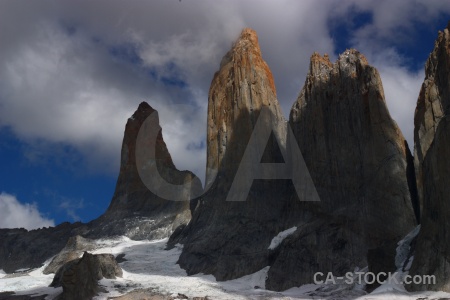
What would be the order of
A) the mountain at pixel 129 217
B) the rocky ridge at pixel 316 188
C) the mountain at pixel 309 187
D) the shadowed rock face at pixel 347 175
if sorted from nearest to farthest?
1. the rocky ridge at pixel 316 188
2. the shadowed rock face at pixel 347 175
3. the mountain at pixel 309 187
4. the mountain at pixel 129 217

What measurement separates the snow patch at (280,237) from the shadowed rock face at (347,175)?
5.67 feet

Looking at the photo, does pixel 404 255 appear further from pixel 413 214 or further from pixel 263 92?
pixel 263 92

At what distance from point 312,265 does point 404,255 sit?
1127cm

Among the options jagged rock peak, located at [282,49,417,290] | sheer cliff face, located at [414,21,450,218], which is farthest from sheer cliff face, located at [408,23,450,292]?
sheer cliff face, located at [414,21,450,218]

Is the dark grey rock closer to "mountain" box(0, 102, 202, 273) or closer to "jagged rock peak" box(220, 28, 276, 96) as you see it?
"mountain" box(0, 102, 202, 273)

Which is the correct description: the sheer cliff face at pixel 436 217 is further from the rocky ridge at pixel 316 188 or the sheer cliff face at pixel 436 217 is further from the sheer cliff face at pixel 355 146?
the sheer cliff face at pixel 355 146

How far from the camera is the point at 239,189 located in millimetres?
60844

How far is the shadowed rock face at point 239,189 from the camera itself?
54000mm

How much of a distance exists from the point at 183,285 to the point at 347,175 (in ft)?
55.2

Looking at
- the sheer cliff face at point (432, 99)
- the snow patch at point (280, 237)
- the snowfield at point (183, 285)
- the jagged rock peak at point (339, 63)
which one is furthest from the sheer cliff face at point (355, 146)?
the snowfield at point (183, 285)

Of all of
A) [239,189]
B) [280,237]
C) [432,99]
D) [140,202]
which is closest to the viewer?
[432,99]

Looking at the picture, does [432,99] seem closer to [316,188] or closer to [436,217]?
[316,188]

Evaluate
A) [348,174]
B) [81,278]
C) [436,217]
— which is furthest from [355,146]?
[81,278]

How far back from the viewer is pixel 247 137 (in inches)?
2557
